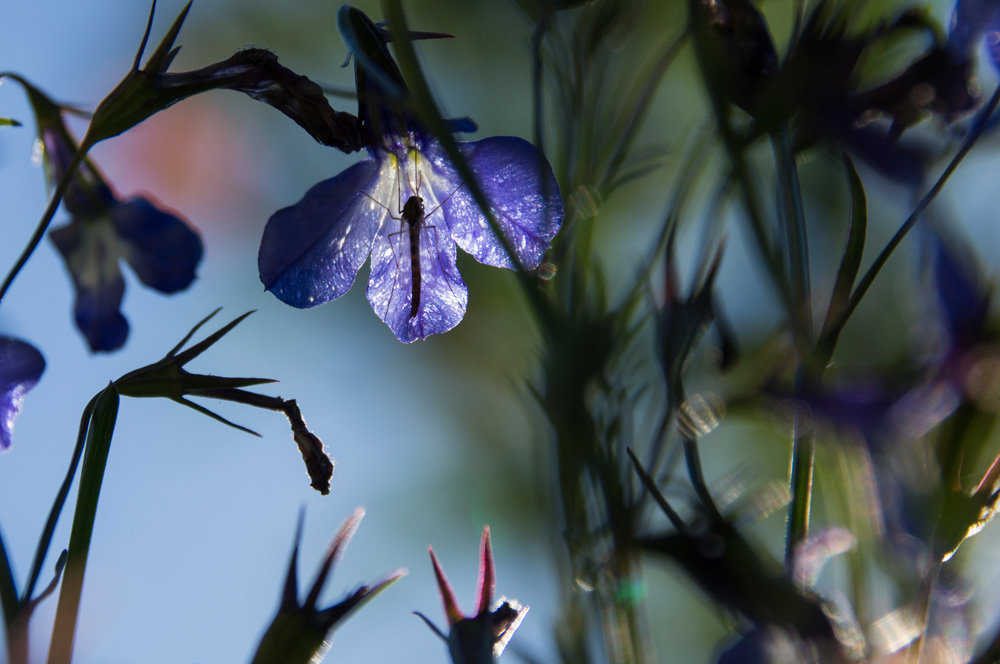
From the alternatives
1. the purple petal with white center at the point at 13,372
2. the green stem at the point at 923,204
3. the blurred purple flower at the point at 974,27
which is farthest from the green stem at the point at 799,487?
the purple petal with white center at the point at 13,372

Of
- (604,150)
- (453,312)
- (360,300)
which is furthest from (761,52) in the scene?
(360,300)

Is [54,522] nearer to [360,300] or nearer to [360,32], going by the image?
[360,32]

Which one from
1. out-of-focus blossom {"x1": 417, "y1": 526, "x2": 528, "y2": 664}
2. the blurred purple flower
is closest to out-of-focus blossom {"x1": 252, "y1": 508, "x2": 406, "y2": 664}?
out-of-focus blossom {"x1": 417, "y1": 526, "x2": 528, "y2": 664}

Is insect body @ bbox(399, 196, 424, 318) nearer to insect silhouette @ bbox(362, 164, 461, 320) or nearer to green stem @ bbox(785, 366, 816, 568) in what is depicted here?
insect silhouette @ bbox(362, 164, 461, 320)

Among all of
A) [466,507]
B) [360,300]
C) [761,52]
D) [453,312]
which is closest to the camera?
[761,52]

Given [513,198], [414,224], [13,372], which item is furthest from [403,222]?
[13,372]

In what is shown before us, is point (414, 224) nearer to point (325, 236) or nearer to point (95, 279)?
point (325, 236)
